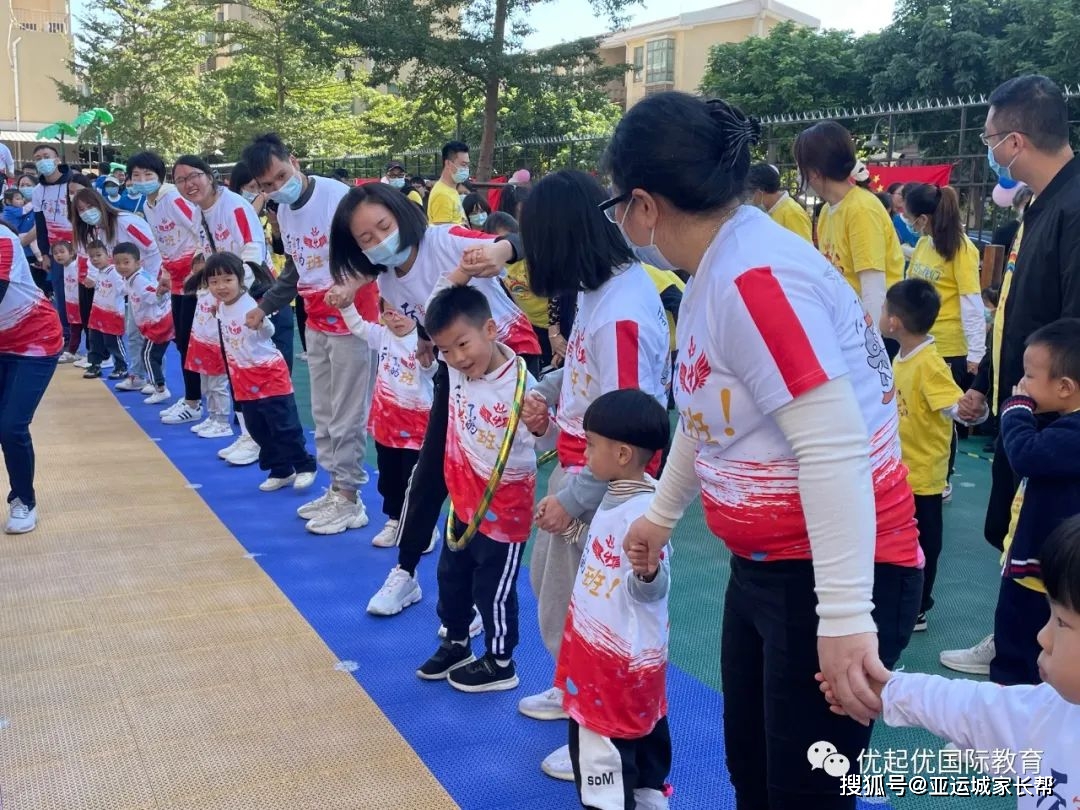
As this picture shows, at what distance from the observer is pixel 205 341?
6.30 meters

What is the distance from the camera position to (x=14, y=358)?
14.4ft

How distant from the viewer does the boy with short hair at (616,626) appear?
2.28 m

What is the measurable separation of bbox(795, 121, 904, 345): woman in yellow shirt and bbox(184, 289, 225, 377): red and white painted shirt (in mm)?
3739

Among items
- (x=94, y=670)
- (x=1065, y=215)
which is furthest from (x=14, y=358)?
(x=1065, y=215)

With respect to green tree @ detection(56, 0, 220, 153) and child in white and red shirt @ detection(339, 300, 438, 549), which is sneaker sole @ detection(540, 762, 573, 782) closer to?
child in white and red shirt @ detection(339, 300, 438, 549)

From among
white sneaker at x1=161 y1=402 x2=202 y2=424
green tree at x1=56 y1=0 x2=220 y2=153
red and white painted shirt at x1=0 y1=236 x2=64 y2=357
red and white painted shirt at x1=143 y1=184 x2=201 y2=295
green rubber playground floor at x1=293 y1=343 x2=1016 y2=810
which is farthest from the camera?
green tree at x1=56 y1=0 x2=220 y2=153

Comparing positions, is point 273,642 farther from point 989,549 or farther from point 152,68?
point 152,68

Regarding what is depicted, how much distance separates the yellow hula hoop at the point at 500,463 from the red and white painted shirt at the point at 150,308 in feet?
16.7

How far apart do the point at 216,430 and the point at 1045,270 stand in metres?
5.35

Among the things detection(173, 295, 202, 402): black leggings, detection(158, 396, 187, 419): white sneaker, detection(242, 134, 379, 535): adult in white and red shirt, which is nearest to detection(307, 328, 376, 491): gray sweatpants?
detection(242, 134, 379, 535): adult in white and red shirt

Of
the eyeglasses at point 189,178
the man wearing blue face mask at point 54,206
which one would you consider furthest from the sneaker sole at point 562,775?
the man wearing blue face mask at point 54,206

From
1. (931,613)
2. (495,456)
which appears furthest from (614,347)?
(931,613)

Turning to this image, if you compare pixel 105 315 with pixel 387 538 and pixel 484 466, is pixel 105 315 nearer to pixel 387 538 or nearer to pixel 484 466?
pixel 387 538

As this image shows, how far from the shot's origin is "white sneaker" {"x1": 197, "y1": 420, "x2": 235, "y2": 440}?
664cm
